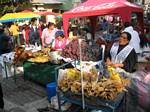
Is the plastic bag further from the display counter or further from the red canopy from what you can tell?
the red canopy

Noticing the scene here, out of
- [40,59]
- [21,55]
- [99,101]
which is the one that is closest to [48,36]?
[21,55]

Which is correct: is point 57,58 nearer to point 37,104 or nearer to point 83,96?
point 37,104

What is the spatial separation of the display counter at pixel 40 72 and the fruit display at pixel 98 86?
2667 millimetres

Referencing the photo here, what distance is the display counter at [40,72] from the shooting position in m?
8.74

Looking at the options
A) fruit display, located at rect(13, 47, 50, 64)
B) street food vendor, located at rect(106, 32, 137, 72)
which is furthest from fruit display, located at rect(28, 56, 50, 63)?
street food vendor, located at rect(106, 32, 137, 72)

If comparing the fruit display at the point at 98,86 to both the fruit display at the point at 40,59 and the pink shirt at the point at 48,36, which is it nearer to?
the fruit display at the point at 40,59

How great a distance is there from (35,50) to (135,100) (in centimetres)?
582

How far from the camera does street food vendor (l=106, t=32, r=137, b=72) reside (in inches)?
259

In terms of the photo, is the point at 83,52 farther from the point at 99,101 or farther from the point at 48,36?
the point at 48,36

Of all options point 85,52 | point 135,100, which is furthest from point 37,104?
point 135,100

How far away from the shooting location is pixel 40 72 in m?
9.19

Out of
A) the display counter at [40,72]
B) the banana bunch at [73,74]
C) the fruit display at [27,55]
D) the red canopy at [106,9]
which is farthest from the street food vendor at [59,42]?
the banana bunch at [73,74]

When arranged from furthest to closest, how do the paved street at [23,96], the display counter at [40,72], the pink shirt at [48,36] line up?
the pink shirt at [48,36] < the display counter at [40,72] < the paved street at [23,96]

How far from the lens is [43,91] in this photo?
8875mm
